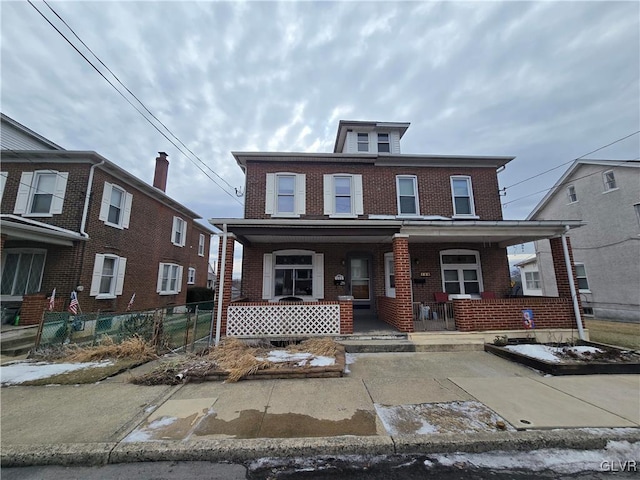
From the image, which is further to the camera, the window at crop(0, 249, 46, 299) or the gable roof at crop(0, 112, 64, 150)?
the gable roof at crop(0, 112, 64, 150)

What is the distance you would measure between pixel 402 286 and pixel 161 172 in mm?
15136

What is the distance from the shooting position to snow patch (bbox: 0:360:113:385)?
516 cm

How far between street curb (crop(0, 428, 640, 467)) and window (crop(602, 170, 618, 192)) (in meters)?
16.0

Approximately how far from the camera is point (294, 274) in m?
9.98

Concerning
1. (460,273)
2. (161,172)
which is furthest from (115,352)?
(161,172)

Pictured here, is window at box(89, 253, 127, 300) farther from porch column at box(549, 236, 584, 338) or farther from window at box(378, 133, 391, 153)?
porch column at box(549, 236, 584, 338)

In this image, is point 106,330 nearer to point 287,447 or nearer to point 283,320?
point 283,320

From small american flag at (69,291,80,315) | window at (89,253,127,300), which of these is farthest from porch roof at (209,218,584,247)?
window at (89,253,127,300)

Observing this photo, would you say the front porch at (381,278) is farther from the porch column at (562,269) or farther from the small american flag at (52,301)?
the small american flag at (52,301)

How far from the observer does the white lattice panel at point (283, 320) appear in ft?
23.9

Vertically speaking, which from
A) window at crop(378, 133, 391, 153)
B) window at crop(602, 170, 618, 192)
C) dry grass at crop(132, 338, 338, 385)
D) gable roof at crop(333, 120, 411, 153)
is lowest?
dry grass at crop(132, 338, 338, 385)

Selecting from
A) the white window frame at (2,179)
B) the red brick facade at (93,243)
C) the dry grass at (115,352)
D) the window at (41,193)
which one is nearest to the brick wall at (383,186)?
the dry grass at (115,352)

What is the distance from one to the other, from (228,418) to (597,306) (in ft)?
61.8

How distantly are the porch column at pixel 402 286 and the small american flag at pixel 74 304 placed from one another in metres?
10.5
